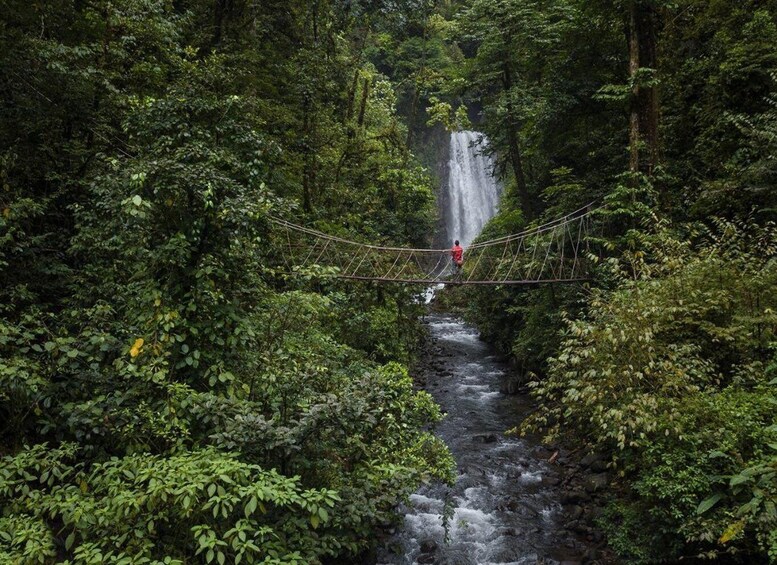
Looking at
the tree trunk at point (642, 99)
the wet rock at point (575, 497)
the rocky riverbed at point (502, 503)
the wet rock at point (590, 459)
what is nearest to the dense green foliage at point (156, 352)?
the rocky riverbed at point (502, 503)

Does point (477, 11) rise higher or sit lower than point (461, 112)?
higher

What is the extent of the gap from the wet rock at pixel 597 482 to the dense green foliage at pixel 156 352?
3255 mm

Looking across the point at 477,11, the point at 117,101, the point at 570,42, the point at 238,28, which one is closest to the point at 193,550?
the point at 117,101

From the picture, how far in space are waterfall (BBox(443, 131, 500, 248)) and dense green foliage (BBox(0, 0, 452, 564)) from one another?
1950cm

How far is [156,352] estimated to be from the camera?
10.6ft

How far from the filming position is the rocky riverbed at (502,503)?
209 inches

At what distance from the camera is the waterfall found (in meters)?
24.5

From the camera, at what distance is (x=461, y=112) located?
12.7 m

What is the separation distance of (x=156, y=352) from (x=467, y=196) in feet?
76.3

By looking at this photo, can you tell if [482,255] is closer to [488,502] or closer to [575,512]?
[488,502]

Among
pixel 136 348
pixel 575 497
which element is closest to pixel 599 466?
pixel 575 497

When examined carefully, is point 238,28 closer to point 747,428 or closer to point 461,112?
point 461,112

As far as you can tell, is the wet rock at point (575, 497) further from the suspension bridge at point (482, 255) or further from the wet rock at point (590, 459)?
the suspension bridge at point (482, 255)

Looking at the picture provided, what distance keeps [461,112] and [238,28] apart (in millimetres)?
6006
